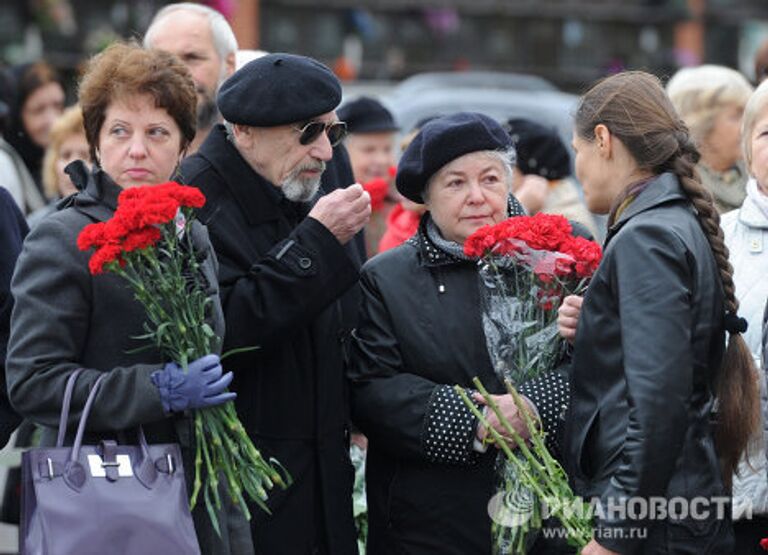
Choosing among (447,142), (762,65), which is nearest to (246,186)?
(447,142)

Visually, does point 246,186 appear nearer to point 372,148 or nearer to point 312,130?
point 312,130

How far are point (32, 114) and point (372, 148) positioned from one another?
77.0 inches

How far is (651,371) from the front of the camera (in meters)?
4.25

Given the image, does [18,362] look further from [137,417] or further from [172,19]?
[172,19]

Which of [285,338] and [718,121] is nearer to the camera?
[285,338]

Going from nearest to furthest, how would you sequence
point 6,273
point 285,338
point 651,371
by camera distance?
point 651,371
point 285,338
point 6,273

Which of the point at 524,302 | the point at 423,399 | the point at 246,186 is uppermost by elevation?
the point at 246,186

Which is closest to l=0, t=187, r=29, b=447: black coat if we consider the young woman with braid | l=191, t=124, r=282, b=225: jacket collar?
l=191, t=124, r=282, b=225: jacket collar

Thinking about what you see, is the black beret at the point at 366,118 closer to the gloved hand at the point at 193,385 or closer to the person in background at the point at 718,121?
the person in background at the point at 718,121

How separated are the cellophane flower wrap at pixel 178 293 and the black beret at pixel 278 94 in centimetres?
59

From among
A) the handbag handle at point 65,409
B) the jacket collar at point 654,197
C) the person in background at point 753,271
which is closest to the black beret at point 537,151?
the person in background at point 753,271

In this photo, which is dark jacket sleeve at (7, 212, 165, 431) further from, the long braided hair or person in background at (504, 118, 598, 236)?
person in background at (504, 118, 598, 236)

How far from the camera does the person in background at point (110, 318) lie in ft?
14.7

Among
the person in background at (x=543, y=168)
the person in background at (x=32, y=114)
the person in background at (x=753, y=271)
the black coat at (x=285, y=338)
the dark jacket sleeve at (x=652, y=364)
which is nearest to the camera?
the dark jacket sleeve at (x=652, y=364)
